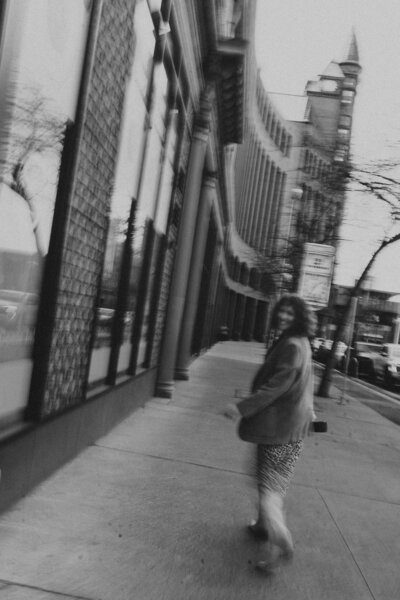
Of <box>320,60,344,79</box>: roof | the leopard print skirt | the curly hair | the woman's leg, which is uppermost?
<box>320,60,344,79</box>: roof

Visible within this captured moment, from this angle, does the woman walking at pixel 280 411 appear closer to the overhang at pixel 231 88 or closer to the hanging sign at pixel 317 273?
the hanging sign at pixel 317 273

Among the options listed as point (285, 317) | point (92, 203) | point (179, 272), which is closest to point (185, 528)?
point (285, 317)

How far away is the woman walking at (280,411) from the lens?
4.44m

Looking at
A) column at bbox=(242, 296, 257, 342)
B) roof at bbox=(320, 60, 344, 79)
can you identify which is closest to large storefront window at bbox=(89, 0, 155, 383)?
column at bbox=(242, 296, 257, 342)

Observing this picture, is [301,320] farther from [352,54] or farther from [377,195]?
[352,54]

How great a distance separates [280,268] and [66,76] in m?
21.0

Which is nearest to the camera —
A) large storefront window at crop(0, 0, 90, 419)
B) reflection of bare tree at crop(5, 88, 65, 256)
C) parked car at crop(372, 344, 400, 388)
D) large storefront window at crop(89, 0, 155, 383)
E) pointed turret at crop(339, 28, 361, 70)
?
large storefront window at crop(0, 0, 90, 419)

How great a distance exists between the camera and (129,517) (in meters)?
5.05

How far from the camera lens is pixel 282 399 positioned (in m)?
4.53

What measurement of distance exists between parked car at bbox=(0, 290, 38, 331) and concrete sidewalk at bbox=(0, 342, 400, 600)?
120cm

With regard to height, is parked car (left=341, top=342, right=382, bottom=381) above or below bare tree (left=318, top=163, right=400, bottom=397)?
below

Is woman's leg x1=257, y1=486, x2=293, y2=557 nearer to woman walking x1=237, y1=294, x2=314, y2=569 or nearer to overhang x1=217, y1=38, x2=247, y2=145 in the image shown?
woman walking x1=237, y1=294, x2=314, y2=569

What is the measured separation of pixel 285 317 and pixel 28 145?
196 centimetres

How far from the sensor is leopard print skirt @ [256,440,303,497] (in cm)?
459
